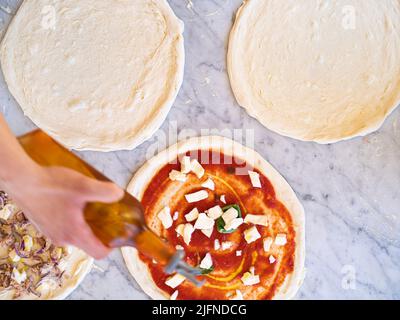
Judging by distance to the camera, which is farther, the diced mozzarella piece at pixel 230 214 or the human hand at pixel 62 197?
the diced mozzarella piece at pixel 230 214

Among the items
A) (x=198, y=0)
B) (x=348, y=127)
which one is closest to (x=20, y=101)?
(x=198, y=0)

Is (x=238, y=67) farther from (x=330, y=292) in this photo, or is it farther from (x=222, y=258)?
(x=330, y=292)

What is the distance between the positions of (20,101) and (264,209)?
1.21 m

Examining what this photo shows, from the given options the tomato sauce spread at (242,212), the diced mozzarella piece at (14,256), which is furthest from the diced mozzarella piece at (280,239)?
the diced mozzarella piece at (14,256)

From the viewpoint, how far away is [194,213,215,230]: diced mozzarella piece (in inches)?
84.4

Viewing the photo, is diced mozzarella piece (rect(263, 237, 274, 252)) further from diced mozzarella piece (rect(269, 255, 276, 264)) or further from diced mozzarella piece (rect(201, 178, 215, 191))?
diced mozzarella piece (rect(201, 178, 215, 191))

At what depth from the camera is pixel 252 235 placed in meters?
2.15

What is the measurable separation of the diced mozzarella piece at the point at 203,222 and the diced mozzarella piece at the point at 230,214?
62mm

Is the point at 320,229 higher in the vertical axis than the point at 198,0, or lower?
lower

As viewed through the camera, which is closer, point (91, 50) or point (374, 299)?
point (91, 50)

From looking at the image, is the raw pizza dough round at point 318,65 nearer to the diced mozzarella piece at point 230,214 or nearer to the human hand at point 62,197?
the diced mozzarella piece at point 230,214

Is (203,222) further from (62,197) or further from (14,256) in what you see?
(62,197)

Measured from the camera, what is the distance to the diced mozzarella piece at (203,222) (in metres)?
2.14

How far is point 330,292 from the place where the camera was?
88.7 inches
